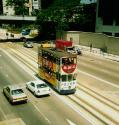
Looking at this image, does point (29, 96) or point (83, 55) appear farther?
point (83, 55)

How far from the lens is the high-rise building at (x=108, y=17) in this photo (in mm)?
84331

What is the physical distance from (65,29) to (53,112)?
221 ft

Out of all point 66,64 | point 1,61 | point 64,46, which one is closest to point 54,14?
point 64,46

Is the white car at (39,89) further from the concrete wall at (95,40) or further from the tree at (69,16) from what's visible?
the tree at (69,16)

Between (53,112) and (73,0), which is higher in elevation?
(73,0)

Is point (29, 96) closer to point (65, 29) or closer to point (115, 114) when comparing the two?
point (115, 114)

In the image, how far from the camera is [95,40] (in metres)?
77.8

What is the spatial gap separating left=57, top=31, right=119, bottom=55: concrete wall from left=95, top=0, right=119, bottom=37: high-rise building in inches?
301

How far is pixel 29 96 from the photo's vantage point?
36156 mm

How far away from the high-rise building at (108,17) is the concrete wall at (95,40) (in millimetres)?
7642

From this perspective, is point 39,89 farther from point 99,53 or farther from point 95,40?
point 95,40

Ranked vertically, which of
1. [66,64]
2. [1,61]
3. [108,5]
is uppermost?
[108,5]

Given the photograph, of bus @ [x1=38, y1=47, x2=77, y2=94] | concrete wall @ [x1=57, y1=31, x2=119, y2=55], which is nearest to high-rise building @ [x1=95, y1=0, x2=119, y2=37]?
concrete wall @ [x1=57, y1=31, x2=119, y2=55]

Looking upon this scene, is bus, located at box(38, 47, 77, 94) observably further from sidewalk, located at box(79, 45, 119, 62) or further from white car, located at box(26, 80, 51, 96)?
sidewalk, located at box(79, 45, 119, 62)
